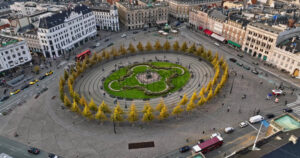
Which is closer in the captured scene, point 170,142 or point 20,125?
point 170,142

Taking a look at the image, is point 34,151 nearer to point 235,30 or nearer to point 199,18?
point 235,30

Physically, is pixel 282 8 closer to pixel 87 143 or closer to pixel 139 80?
pixel 139 80

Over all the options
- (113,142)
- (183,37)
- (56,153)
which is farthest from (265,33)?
(56,153)

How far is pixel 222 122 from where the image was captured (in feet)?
285

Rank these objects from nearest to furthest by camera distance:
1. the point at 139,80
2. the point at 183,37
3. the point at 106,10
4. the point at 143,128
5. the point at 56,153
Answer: the point at 56,153 → the point at 143,128 → the point at 139,80 → the point at 183,37 → the point at 106,10

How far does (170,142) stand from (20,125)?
61.8 m

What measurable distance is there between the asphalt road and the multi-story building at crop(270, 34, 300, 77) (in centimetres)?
12142

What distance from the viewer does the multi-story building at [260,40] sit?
122 metres

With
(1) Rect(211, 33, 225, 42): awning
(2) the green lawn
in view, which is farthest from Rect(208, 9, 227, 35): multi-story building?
(2) the green lawn

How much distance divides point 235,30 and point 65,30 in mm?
114800

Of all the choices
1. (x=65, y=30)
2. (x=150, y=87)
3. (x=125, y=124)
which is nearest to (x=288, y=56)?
(x=150, y=87)

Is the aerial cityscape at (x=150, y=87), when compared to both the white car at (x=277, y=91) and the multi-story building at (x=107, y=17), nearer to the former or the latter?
the white car at (x=277, y=91)

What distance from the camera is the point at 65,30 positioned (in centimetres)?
14725

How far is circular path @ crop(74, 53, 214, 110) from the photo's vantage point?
102 metres
